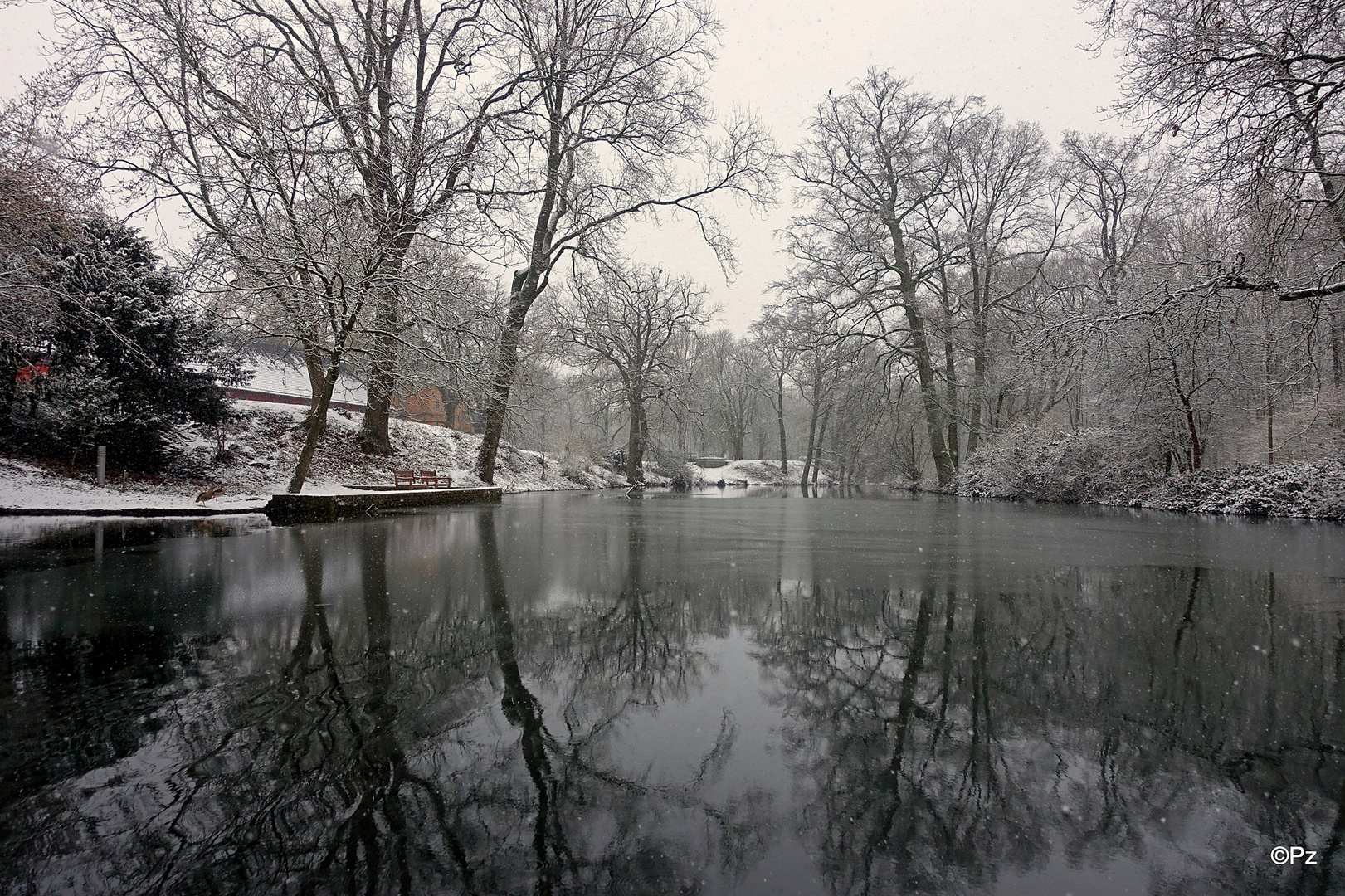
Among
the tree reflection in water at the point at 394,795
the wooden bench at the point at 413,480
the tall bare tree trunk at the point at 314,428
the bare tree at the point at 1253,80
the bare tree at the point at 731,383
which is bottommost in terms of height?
the tree reflection in water at the point at 394,795

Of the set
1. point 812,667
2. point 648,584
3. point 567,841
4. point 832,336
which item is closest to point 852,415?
point 832,336

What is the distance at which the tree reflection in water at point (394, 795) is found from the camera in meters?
2.05

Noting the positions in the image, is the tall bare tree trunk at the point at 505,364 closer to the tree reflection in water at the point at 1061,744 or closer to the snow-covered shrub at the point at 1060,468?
the tree reflection in water at the point at 1061,744

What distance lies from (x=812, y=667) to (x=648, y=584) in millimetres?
2790

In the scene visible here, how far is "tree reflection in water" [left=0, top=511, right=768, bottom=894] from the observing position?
2055mm

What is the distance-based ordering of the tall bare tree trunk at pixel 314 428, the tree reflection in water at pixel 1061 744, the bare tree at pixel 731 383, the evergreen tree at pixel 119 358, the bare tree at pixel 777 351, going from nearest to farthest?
the tree reflection in water at pixel 1061 744
the tall bare tree trunk at pixel 314 428
the evergreen tree at pixel 119 358
the bare tree at pixel 777 351
the bare tree at pixel 731 383

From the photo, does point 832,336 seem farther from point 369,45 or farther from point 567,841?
point 567,841

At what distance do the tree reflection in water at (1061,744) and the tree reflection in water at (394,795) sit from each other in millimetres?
525

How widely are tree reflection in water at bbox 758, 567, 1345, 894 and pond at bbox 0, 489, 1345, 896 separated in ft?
0.05

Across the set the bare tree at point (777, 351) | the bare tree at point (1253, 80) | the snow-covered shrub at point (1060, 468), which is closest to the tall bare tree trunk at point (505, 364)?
the bare tree at point (777, 351)

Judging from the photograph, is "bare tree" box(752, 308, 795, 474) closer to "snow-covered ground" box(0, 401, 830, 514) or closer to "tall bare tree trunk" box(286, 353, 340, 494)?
"snow-covered ground" box(0, 401, 830, 514)

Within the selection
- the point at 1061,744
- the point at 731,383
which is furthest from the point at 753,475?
the point at 1061,744

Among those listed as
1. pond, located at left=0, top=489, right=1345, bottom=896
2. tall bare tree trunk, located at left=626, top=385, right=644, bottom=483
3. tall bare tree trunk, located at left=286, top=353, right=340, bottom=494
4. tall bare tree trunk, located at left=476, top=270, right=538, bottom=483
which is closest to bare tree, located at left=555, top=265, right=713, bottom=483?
tall bare tree trunk, located at left=626, top=385, right=644, bottom=483

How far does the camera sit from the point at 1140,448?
62.1 ft
